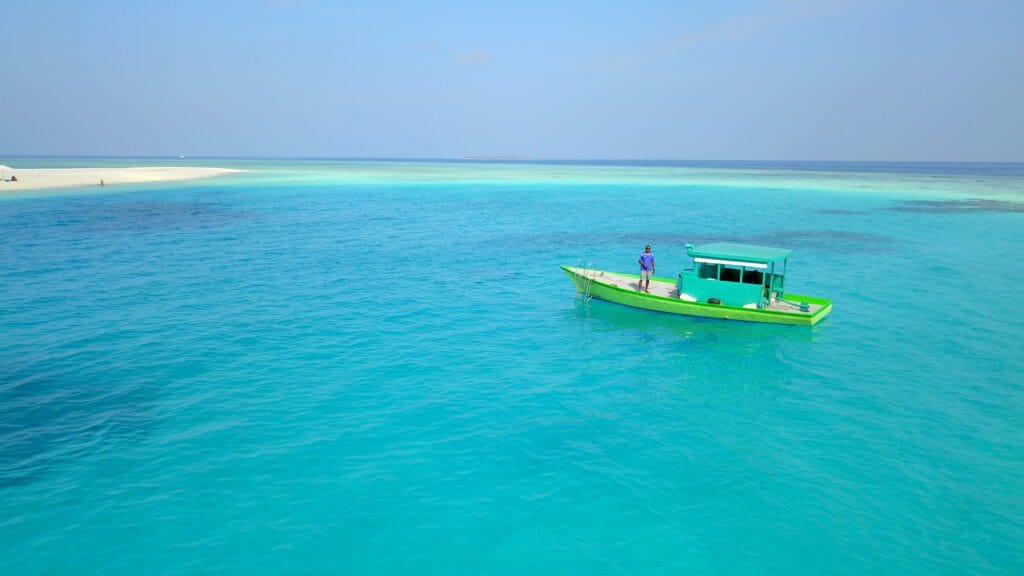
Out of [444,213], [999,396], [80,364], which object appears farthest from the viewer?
[444,213]

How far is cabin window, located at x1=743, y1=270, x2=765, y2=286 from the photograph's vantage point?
23.2 metres

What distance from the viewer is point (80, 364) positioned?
59.1 ft

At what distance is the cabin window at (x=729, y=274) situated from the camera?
23453 millimetres

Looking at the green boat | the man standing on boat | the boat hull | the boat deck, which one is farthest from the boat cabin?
the man standing on boat

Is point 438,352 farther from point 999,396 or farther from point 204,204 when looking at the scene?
point 204,204

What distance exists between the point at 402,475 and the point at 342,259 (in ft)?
80.4

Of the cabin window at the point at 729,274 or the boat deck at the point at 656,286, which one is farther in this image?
the cabin window at the point at 729,274

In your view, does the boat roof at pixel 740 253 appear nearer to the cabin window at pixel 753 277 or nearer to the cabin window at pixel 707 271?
the cabin window at pixel 707 271

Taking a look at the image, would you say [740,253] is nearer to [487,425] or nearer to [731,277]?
[731,277]

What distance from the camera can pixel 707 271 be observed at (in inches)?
941

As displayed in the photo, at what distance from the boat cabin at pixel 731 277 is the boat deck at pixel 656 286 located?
485mm

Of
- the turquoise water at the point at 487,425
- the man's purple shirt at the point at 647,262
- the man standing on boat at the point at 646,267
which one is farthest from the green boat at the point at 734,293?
the man's purple shirt at the point at 647,262

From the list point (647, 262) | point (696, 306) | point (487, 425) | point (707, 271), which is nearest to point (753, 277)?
point (707, 271)

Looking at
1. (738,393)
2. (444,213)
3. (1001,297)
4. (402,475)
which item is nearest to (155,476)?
(402,475)
